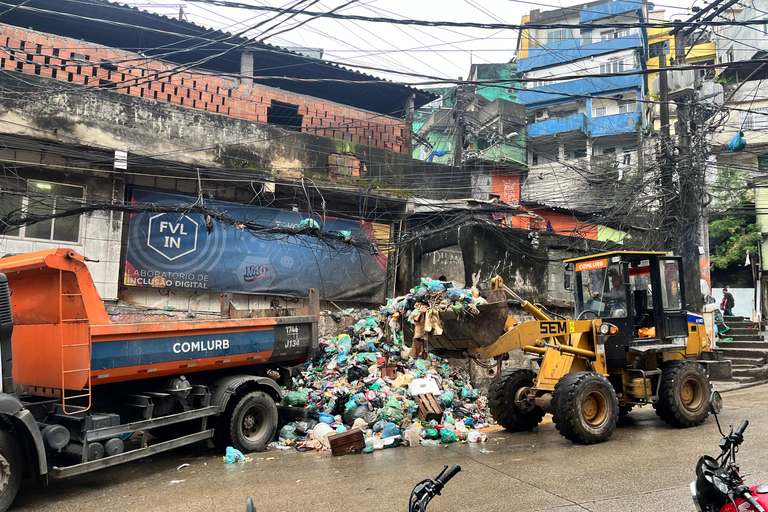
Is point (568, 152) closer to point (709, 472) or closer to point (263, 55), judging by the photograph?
point (263, 55)

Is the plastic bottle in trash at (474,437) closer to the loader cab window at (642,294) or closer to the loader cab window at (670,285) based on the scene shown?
the loader cab window at (642,294)

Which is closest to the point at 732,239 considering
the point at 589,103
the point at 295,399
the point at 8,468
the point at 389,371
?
the point at 589,103

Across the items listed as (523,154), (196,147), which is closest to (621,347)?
(196,147)

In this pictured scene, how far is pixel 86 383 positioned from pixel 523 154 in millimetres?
28478

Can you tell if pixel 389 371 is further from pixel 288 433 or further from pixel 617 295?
pixel 617 295

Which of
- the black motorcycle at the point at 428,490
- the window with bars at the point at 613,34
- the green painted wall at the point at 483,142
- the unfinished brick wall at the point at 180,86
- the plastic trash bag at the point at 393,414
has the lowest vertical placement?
the plastic trash bag at the point at 393,414

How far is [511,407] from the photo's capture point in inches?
300

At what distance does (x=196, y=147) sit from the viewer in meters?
11.8

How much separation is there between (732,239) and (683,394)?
73.4 feet

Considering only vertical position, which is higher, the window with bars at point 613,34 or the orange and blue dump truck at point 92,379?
the window with bars at point 613,34

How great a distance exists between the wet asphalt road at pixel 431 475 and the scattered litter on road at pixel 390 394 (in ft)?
1.44

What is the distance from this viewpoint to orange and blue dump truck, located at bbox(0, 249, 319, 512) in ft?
15.8

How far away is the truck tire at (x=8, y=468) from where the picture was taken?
14.9ft

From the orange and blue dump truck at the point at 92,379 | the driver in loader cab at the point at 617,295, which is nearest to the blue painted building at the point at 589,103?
the driver in loader cab at the point at 617,295
